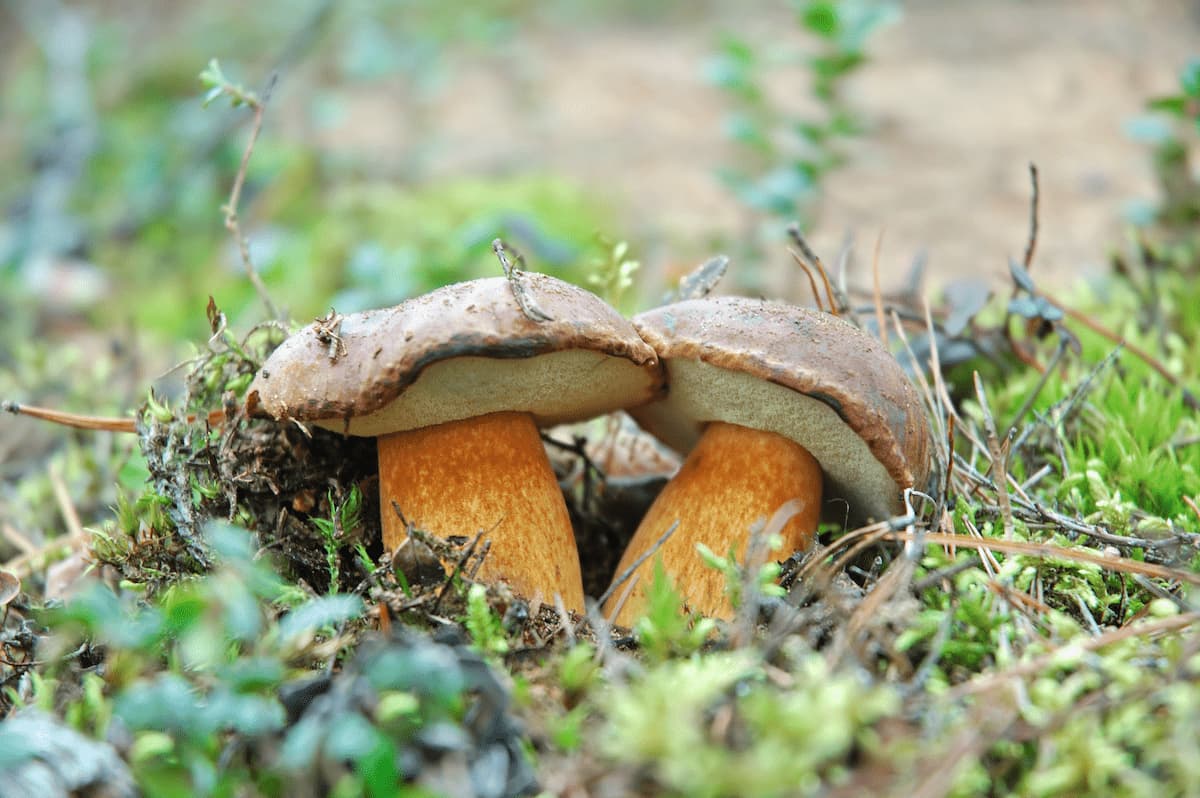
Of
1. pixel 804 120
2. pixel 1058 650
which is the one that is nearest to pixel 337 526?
pixel 1058 650

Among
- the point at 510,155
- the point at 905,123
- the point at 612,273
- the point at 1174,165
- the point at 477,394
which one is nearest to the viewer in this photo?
the point at 477,394

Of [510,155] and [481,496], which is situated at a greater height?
[510,155]

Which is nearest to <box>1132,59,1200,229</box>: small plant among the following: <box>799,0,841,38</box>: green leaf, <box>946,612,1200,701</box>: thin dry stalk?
<box>799,0,841,38</box>: green leaf

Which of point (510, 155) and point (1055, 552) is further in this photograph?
point (510, 155)

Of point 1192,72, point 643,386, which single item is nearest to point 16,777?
point 643,386

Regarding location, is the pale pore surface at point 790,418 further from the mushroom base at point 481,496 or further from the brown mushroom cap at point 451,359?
the mushroom base at point 481,496

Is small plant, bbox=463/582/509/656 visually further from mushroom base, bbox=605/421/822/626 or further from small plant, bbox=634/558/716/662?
mushroom base, bbox=605/421/822/626

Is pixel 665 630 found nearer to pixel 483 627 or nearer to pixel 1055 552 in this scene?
pixel 483 627

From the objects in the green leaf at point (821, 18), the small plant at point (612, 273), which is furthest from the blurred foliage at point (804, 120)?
the small plant at point (612, 273)
